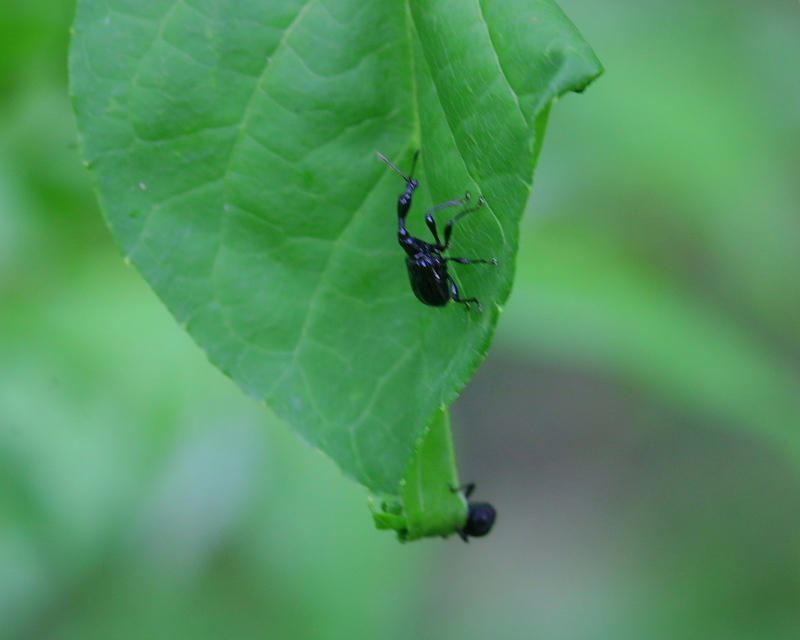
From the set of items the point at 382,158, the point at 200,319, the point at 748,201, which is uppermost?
the point at 748,201

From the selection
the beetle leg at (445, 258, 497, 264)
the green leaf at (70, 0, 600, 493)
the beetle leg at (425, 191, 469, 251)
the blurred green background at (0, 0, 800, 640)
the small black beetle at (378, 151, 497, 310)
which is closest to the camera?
the beetle leg at (445, 258, 497, 264)

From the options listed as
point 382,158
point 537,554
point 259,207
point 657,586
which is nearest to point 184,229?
point 259,207

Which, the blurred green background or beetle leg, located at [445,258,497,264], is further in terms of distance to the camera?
the blurred green background

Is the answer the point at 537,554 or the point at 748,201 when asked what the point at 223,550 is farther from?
the point at 748,201

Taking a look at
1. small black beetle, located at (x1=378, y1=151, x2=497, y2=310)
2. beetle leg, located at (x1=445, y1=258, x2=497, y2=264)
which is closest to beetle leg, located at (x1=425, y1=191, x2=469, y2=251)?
small black beetle, located at (x1=378, y1=151, x2=497, y2=310)

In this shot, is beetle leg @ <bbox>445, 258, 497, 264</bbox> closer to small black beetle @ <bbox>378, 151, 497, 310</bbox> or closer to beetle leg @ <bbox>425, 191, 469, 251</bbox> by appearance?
small black beetle @ <bbox>378, 151, 497, 310</bbox>

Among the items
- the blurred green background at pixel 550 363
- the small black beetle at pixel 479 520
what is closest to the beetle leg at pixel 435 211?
the blurred green background at pixel 550 363
